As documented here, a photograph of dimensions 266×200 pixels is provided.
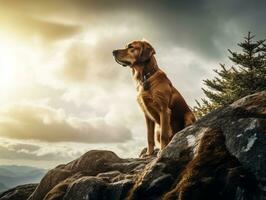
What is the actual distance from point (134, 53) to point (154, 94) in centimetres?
157

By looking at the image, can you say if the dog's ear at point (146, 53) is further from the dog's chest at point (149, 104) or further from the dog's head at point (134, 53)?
the dog's chest at point (149, 104)

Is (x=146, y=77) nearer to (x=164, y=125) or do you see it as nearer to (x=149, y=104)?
(x=149, y=104)

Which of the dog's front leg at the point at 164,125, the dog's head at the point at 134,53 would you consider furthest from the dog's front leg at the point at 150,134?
the dog's head at the point at 134,53

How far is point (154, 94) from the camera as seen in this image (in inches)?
510

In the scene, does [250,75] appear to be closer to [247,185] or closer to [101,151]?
[101,151]

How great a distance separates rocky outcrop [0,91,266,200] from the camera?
7.98 metres

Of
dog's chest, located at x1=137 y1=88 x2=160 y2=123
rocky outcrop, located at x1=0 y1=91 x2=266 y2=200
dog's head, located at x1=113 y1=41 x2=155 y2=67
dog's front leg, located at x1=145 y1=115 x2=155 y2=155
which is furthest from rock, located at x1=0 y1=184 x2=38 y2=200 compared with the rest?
dog's head, located at x1=113 y1=41 x2=155 y2=67

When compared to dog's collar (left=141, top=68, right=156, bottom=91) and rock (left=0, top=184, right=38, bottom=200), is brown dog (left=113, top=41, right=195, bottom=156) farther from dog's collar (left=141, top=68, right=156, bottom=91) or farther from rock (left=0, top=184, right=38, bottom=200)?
rock (left=0, top=184, right=38, bottom=200)

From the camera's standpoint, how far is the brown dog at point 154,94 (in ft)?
42.6

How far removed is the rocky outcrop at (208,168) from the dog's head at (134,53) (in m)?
3.61

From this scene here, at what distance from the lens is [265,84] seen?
31.8 metres

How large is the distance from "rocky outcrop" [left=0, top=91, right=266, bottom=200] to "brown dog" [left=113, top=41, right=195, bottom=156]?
7.20ft

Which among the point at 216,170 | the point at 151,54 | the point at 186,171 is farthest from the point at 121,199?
the point at 151,54

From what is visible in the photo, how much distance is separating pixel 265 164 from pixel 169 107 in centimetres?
567
